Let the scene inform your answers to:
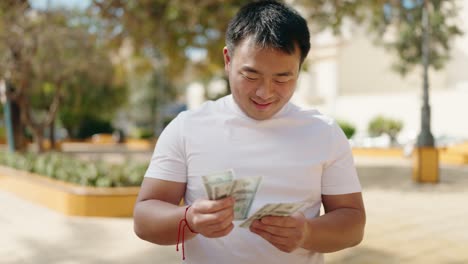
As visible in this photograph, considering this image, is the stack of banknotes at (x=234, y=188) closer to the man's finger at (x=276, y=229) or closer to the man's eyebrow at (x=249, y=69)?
the man's finger at (x=276, y=229)

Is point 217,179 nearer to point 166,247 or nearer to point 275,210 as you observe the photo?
point 275,210

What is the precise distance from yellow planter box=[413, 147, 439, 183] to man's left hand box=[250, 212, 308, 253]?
11738 mm

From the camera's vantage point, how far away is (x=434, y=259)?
5820 millimetres

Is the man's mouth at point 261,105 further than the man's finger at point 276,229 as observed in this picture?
Yes

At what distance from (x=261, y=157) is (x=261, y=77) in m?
0.27

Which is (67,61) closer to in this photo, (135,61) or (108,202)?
(135,61)

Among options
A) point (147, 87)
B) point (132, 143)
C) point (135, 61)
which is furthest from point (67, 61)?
point (147, 87)

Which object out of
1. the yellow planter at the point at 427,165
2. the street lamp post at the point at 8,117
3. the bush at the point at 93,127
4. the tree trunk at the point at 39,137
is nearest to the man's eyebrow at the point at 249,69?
the yellow planter at the point at 427,165

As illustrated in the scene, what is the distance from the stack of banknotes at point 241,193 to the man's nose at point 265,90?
356 mm

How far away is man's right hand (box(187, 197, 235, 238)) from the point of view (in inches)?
62.8

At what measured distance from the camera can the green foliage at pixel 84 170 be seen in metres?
8.73

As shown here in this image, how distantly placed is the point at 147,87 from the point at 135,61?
2644cm

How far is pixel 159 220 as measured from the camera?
1.82 meters

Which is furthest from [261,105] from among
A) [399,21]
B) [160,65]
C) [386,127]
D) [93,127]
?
[93,127]
